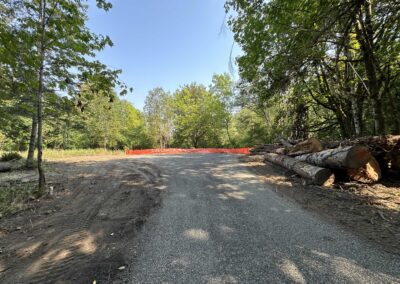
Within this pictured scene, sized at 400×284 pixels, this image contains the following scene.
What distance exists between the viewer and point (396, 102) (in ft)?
30.5

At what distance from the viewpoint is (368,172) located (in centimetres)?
525

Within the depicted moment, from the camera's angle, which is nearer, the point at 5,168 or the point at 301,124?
the point at 5,168

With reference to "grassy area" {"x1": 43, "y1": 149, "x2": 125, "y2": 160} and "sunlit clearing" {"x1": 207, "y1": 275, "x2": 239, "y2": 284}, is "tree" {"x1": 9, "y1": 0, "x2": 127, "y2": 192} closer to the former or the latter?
"sunlit clearing" {"x1": 207, "y1": 275, "x2": 239, "y2": 284}

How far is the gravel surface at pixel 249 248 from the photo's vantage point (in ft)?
7.71

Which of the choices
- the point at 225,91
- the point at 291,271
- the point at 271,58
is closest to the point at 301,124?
the point at 271,58

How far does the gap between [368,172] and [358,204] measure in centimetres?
148

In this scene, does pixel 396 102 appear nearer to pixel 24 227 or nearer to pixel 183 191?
pixel 183 191

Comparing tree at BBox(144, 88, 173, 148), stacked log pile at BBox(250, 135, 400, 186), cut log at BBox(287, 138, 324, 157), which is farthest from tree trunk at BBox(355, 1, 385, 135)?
tree at BBox(144, 88, 173, 148)

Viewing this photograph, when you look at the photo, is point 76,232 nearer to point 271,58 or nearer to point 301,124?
point 271,58

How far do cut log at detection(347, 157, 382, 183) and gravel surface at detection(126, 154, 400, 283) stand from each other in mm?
2161

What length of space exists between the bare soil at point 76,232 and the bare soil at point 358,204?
3.31m

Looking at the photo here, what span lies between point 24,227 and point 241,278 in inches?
156

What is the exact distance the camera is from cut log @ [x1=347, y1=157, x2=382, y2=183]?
5254mm

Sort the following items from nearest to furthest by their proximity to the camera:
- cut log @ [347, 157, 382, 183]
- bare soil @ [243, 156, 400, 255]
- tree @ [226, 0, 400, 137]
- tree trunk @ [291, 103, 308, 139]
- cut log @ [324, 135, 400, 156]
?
bare soil @ [243, 156, 400, 255] < tree @ [226, 0, 400, 137] < cut log @ [324, 135, 400, 156] < cut log @ [347, 157, 382, 183] < tree trunk @ [291, 103, 308, 139]
